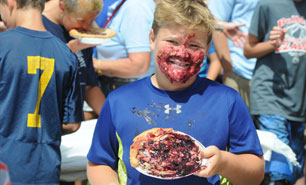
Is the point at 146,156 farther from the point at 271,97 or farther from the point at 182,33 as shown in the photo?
the point at 271,97

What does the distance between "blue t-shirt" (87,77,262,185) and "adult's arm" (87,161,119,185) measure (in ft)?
0.10

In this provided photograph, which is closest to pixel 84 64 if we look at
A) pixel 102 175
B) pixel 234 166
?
pixel 102 175

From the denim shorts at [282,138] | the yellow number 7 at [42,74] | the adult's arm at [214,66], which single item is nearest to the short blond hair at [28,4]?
the yellow number 7 at [42,74]

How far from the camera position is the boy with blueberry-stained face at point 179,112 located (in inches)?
101

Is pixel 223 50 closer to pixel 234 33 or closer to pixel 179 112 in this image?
pixel 234 33

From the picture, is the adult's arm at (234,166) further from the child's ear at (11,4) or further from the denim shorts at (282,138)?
the denim shorts at (282,138)

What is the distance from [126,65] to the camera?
470 cm

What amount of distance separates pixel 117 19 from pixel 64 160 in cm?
142

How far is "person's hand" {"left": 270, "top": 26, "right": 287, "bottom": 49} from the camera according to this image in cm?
458

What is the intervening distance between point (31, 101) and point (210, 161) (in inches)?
55.9

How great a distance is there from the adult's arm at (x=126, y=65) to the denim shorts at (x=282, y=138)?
4.10 ft

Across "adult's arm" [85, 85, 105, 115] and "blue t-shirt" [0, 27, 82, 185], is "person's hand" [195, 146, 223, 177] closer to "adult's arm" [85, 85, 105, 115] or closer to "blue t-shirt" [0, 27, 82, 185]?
"blue t-shirt" [0, 27, 82, 185]

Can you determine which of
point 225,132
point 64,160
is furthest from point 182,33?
point 64,160

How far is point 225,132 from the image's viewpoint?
8.45 feet
